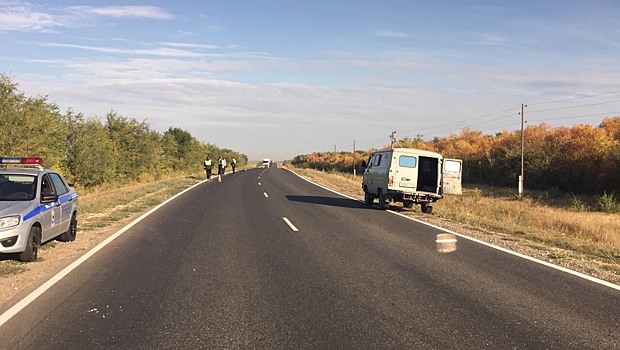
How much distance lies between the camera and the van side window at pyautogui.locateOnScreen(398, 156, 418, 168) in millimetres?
17562

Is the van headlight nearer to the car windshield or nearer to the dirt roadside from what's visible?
the dirt roadside

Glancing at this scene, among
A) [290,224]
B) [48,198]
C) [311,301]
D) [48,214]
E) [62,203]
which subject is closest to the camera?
[311,301]

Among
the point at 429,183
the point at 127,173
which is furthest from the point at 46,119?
the point at 429,183

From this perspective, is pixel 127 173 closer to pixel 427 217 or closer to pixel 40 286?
pixel 427 217

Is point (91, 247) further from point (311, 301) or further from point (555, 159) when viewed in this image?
point (555, 159)

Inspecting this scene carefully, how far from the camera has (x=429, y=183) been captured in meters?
18.6

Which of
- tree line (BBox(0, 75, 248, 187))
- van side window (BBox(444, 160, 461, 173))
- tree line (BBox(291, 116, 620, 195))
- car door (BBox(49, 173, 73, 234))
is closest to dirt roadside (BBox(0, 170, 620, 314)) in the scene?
car door (BBox(49, 173, 73, 234))

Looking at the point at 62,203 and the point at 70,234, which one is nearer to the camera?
the point at 62,203

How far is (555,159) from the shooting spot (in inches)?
1479

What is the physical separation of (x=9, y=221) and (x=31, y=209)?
526 millimetres

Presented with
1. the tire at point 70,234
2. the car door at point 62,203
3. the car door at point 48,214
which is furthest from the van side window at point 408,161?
the car door at point 48,214

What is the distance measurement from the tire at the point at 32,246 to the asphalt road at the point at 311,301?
3.02ft

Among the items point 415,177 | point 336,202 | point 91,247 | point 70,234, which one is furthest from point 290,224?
point 336,202

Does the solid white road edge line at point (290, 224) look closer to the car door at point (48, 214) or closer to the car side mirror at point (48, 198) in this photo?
the car door at point (48, 214)
